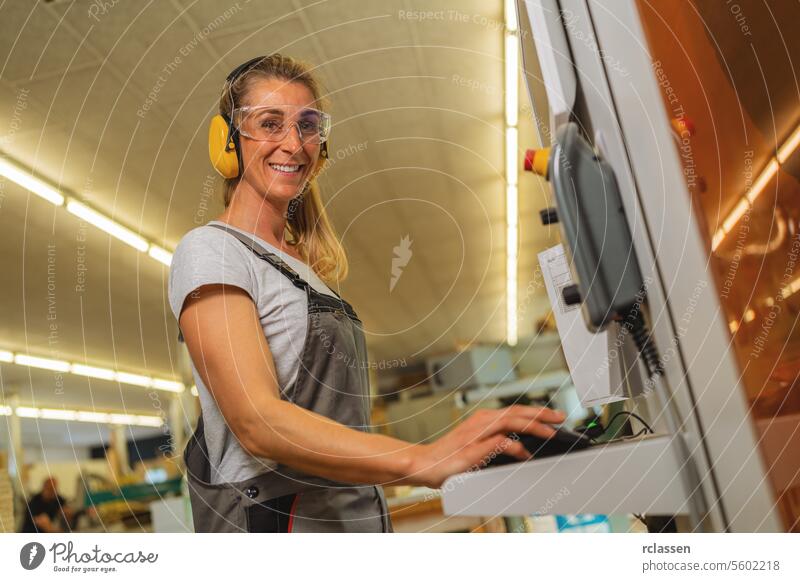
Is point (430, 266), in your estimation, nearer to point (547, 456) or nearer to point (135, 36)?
point (135, 36)

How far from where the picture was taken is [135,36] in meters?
2.23

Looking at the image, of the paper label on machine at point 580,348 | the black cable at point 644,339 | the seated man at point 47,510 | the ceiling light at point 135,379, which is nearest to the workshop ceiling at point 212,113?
the paper label on machine at point 580,348

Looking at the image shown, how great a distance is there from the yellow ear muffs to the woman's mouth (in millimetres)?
62

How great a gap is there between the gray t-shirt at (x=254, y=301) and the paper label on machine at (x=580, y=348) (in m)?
0.28

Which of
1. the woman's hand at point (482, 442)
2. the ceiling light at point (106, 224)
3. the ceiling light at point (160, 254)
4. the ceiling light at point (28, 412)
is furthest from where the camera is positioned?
the ceiling light at point (28, 412)

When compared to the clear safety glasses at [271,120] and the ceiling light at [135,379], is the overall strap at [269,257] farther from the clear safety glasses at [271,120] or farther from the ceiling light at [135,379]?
the ceiling light at [135,379]

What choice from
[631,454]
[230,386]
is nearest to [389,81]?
[230,386]

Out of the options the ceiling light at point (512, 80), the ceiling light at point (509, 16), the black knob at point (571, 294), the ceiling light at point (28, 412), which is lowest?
the black knob at point (571, 294)

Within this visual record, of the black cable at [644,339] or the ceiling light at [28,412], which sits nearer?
the black cable at [644,339]

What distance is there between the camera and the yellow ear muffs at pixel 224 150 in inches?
34.0

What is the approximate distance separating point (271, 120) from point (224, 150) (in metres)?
0.08

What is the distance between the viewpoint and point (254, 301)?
2.20ft

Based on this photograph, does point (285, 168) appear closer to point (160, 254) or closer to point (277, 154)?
point (277, 154)
